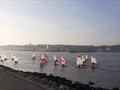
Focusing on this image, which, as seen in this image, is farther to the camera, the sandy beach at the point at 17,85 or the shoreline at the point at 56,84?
the shoreline at the point at 56,84

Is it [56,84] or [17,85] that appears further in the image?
[56,84]

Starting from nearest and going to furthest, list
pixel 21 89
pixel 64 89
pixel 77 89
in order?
1. pixel 21 89
2. pixel 64 89
3. pixel 77 89

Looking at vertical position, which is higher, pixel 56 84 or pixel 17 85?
pixel 17 85

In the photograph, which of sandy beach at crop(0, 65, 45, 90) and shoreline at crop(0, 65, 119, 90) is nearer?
sandy beach at crop(0, 65, 45, 90)

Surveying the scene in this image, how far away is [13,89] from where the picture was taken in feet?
56.0

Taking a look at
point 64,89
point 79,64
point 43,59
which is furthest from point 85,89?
point 43,59

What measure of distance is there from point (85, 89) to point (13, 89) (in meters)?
6.87

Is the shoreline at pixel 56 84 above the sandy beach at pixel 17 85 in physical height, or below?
below

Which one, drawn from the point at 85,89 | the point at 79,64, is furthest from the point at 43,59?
the point at 85,89

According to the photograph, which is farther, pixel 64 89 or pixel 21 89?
pixel 64 89

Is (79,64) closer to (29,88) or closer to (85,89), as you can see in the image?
(85,89)

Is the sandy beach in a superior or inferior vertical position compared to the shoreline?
superior

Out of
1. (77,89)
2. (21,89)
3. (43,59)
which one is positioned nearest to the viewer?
(21,89)

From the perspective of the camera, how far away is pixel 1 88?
17406mm
